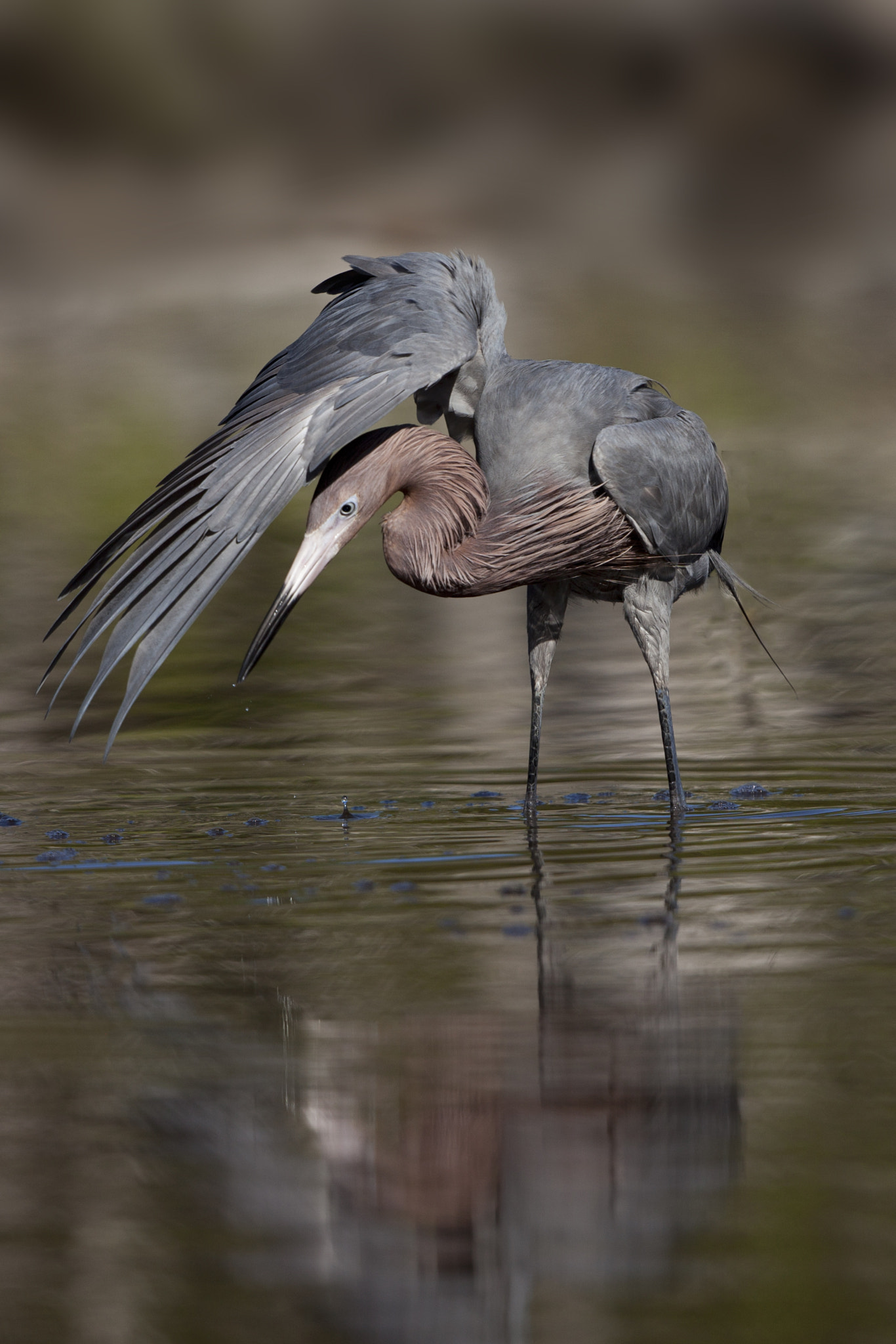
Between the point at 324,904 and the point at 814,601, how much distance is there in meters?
7.54

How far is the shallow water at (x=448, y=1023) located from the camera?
2.63 m

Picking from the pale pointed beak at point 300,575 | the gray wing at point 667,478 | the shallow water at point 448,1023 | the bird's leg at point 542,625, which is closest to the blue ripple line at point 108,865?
the shallow water at point 448,1023

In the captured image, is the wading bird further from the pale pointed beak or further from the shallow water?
the shallow water

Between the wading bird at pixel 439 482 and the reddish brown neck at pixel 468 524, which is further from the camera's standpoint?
the reddish brown neck at pixel 468 524

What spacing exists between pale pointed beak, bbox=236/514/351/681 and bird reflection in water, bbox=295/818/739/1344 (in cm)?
170

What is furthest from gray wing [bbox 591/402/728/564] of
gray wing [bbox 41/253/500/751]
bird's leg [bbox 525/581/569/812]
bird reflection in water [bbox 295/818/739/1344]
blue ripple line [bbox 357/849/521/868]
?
bird reflection in water [bbox 295/818/739/1344]

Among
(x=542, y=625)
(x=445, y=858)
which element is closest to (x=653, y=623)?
(x=542, y=625)

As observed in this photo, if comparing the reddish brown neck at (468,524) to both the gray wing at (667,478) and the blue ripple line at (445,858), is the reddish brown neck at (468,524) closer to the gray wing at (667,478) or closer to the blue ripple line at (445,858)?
the gray wing at (667,478)

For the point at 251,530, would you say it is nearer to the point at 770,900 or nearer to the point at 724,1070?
the point at 770,900

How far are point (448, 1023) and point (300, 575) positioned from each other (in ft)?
6.32

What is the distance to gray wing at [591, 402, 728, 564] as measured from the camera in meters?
5.95

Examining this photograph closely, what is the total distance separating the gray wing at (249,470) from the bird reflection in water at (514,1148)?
1.51 m

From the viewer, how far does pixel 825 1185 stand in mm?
2855

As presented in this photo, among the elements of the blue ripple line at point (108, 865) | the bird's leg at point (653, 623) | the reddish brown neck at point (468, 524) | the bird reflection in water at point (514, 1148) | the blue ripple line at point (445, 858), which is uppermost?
the reddish brown neck at point (468, 524)
